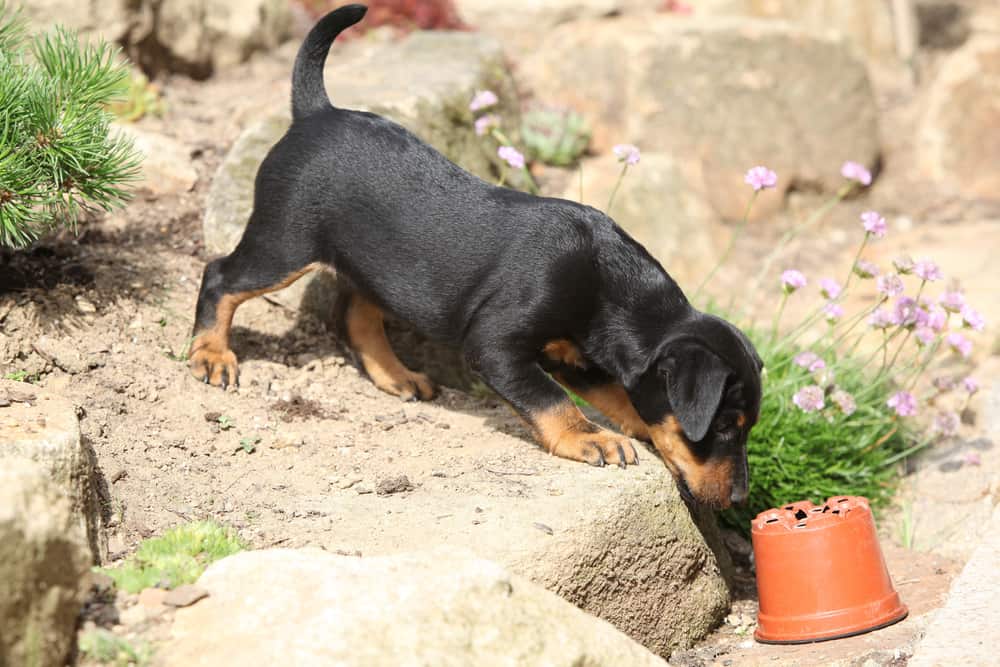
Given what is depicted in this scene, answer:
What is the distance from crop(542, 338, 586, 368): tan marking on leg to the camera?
423 centimetres

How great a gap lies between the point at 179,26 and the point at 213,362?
336 centimetres

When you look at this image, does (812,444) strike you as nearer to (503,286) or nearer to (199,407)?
(503,286)

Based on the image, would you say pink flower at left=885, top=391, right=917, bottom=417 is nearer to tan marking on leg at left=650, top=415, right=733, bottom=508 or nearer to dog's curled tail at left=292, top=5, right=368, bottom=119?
tan marking on leg at left=650, top=415, right=733, bottom=508

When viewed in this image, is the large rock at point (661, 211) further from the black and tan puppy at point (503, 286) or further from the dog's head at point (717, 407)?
the dog's head at point (717, 407)

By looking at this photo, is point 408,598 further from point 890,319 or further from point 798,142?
point 798,142

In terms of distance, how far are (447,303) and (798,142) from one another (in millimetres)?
5285

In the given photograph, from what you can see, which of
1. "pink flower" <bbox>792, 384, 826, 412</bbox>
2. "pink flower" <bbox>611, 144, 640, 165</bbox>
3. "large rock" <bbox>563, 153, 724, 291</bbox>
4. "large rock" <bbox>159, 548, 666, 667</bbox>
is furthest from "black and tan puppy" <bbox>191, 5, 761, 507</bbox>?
"large rock" <bbox>563, 153, 724, 291</bbox>

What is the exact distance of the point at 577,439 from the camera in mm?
4059

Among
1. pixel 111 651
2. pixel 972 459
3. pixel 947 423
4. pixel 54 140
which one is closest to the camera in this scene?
pixel 111 651

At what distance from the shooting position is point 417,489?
388cm

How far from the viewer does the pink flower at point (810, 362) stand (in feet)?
15.9

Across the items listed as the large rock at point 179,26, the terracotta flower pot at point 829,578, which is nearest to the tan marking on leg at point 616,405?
the terracotta flower pot at point 829,578

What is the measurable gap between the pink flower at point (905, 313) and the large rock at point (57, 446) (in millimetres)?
3127

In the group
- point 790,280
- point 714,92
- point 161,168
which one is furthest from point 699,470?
point 714,92
